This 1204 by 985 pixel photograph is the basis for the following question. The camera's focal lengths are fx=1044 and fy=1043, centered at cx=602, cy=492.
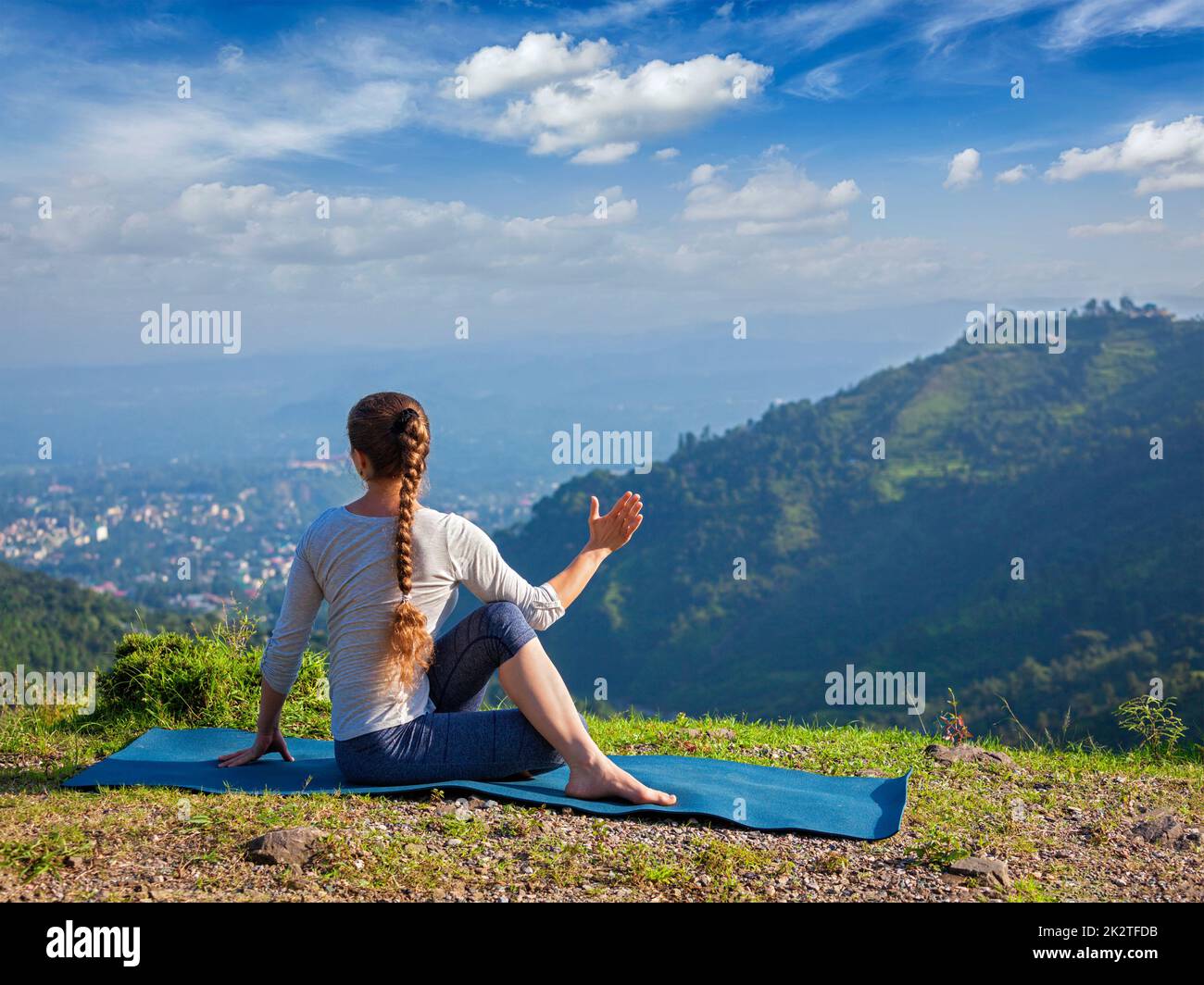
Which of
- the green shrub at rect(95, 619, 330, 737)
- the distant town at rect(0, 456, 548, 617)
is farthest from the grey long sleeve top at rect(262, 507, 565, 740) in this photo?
the distant town at rect(0, 456, 548, 617)

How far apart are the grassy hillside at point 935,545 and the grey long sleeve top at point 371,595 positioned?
36001 mm

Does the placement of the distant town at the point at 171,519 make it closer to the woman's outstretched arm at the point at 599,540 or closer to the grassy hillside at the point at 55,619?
the grassy hillside at the point at 55,619

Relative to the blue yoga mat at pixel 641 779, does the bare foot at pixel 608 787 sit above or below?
above

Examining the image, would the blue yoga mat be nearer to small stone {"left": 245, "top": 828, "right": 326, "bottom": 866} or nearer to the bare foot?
the bare foot

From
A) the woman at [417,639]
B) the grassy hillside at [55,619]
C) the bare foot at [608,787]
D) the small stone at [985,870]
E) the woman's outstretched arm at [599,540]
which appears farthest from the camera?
the grassy hillside at [55,619]

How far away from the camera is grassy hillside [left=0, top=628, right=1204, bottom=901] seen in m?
3.26

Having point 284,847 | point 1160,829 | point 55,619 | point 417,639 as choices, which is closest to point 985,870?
point 1160,829

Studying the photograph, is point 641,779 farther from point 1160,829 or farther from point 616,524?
point 1160,829

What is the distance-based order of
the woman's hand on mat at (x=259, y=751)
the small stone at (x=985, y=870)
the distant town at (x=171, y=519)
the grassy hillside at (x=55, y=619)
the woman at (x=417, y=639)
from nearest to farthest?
the small stone at (x=985, y=870), the woman at (x=417, y=639), the woman's hand on mat at (x=259, y=751), the grassy hillside at (x=55, y=619), the distant town at (x=171, y=519)

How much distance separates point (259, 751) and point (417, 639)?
3.75ft

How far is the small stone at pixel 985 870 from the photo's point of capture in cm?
350

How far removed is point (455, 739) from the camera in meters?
4.12

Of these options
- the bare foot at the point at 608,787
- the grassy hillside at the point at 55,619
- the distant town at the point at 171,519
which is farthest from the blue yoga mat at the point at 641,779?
the distant town at the point at 171,519

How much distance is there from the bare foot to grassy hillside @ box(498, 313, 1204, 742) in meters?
35.5
